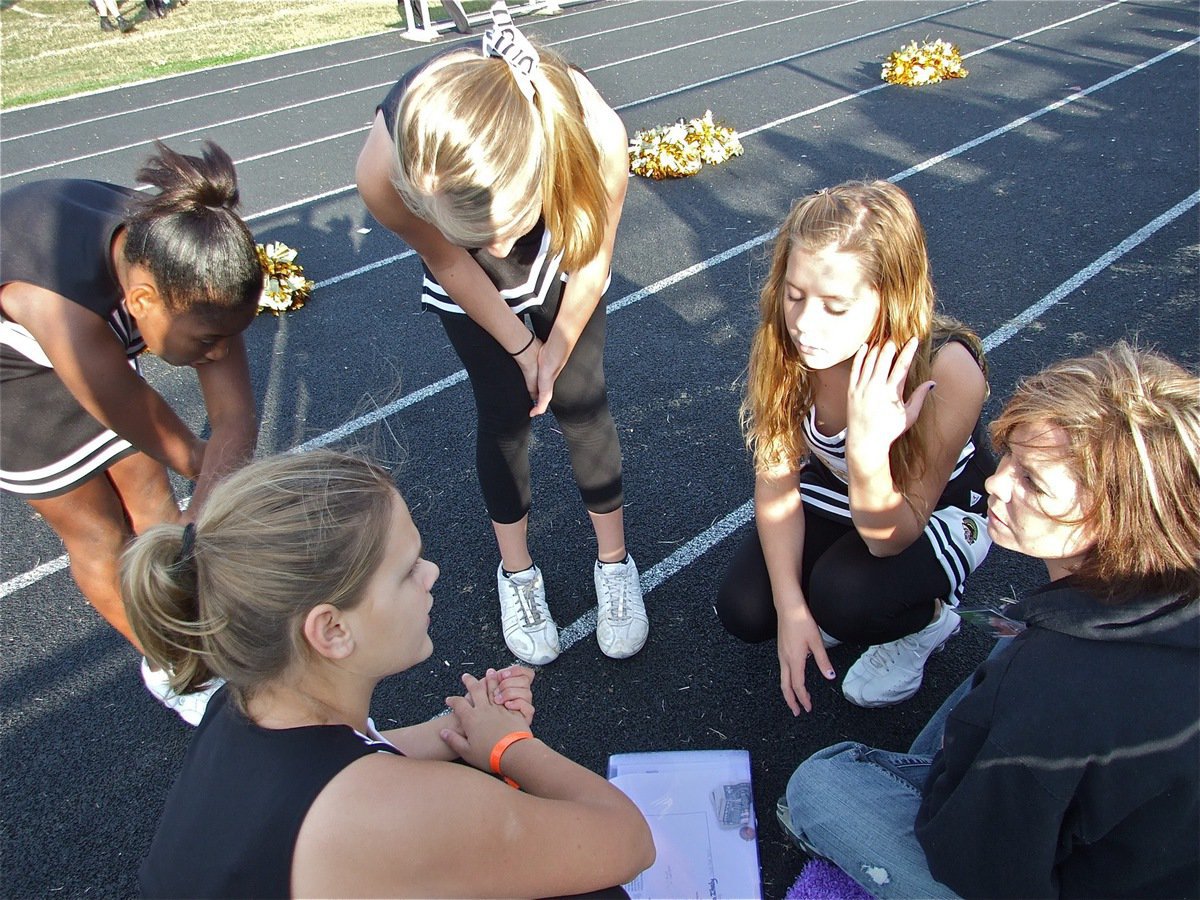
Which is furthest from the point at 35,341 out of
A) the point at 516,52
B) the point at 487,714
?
the point at 487,714

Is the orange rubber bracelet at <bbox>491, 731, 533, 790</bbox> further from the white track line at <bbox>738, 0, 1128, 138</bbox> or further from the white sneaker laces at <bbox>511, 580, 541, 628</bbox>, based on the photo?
the white track line at <bbox>738, 0, 1128, 138</bbox>

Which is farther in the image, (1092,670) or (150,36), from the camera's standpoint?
(150,36)

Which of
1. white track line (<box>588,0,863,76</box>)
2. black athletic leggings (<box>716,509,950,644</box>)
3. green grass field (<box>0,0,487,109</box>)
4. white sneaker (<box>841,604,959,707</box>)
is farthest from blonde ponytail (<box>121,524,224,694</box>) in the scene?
green grass field (<box>0,0,487,109</box>)

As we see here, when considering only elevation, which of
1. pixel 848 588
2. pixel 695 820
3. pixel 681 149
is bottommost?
pixel 695 820

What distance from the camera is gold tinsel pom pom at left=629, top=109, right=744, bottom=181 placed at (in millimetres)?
6184

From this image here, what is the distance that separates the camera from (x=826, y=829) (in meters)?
1.79

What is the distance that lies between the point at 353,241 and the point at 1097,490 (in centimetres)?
532

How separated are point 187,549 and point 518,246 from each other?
46.1 inches

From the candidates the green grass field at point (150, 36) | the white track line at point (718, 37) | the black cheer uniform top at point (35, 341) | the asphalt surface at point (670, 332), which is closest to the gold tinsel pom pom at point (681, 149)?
the asphalt surface at point (670, 332)

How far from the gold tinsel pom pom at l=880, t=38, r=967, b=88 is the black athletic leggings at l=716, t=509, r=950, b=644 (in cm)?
699

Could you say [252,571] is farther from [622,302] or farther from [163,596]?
[622,302]

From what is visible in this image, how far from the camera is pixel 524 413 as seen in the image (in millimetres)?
2320

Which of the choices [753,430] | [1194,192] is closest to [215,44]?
[1194,192]

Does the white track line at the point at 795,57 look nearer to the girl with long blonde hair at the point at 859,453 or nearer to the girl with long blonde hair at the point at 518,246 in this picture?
the girl with long blonde hair at the point at 518,246
